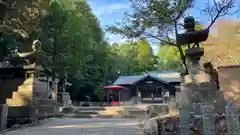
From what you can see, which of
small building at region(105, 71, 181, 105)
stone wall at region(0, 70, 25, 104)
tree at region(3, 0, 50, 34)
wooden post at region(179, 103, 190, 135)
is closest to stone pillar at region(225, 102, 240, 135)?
wooden post at region(179, 103, 190, 135)

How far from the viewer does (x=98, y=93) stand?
124 ft

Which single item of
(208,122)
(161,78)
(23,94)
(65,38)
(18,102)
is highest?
(65,38)

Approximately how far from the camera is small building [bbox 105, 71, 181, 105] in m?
34.2

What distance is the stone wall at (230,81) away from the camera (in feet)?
44.9

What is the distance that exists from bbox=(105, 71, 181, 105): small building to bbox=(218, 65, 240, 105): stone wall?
1962cm

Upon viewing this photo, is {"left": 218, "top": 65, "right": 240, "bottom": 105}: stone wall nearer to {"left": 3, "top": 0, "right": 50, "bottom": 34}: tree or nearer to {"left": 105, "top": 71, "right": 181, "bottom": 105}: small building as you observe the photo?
{"left": 3, "top": 0, "right": 50, "bottom": 34}: tree

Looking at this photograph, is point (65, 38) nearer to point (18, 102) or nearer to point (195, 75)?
point (18, 102)

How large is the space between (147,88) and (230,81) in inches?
855

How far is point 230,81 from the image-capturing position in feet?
45.7

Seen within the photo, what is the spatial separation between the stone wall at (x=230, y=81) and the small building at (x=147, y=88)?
64.4ft

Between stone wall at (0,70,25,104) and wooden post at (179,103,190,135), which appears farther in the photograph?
stone wall at (0,70,25,104)

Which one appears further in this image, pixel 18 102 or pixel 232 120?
pixel 18 102

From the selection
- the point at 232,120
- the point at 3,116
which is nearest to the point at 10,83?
the point at 3,116

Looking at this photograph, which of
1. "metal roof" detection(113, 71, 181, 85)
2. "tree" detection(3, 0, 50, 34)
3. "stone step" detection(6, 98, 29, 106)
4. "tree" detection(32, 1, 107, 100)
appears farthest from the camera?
"metal roof" detection(113, 71, 181, 85)
